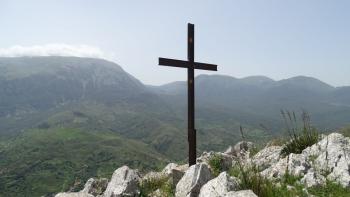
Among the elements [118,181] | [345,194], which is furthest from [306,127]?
[118,181]

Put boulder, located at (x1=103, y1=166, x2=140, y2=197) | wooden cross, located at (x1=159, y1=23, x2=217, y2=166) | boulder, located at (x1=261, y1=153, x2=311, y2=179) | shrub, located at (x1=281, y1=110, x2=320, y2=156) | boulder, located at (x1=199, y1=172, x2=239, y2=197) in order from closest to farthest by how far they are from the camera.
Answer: boulder, located at (x1=199, y1=172, x2=239, y2=197) → boulder, located at (x1=261, y1=153, x2=311, y2=179) → boulder, located at (x1=103, y1=166, x2=140, y2=197) → shrub, located at (x1=281, y1=110, x2=320, y2=156) → wooden cross, located at (x1=159, y1=23, x2=217, y2=166)

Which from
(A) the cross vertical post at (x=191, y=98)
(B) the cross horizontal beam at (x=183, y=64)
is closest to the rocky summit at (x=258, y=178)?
(A) the cross vertical post at (x=191, y=98)

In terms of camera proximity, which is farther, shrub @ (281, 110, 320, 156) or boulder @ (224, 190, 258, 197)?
shrub @ (281, 110, 320, 156)

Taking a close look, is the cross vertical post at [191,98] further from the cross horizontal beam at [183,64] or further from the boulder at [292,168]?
the boulder at [292,168]

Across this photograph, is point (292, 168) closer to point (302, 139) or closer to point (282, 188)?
point (282, 188)

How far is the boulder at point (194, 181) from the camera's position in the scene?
30.4 feet

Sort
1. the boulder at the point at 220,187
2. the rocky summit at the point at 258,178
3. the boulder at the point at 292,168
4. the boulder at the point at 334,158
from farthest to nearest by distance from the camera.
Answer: the boulder at the point at 292,168
the boulder at the point at 334,158
the rocky summit at the point at 258,178
the boulder at the point at 220,187

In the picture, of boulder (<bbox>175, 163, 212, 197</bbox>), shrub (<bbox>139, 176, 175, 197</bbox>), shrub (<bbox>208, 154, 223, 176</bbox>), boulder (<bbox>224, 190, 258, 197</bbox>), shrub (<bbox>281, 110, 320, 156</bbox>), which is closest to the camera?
boulder (<bbox>224, 190, 258, 197</bbox>)

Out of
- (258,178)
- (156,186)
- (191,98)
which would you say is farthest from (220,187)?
(191,98)

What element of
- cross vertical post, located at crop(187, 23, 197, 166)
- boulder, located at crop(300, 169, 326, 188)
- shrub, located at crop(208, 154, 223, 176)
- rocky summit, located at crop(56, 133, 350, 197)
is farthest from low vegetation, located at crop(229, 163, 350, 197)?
cross vertical post, located at crop(187, 23, 197, 166)

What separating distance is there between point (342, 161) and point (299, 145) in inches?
101

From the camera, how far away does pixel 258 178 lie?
28.0 ft

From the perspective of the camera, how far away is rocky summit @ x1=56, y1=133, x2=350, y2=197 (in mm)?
8172

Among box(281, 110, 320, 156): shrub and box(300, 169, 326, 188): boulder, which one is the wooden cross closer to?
box(281, 110, 320, 156): shrub
